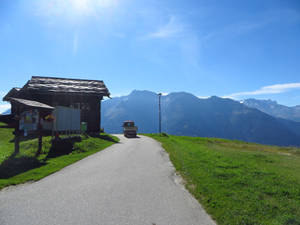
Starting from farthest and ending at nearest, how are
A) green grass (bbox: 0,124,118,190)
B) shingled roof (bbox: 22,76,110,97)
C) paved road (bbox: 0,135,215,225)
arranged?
shingled roof (bbox: 22,76,110,97) → green grass (bbox: 0,124,118,190) → paved road (bbox: 0,135,215,225)

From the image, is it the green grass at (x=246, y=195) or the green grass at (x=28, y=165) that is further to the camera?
the green grass at (x=28, y=165)

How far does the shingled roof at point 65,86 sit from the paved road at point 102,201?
69.3 ft

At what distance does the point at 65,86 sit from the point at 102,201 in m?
26.2

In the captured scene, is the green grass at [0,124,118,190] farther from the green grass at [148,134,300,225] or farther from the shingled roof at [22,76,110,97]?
the shingled roof at [22,76,110,97]

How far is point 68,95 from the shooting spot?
90.4 ft

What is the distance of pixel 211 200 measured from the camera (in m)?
5.70

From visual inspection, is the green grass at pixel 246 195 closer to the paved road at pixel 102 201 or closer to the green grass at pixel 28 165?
the paved road at pixel 102 201

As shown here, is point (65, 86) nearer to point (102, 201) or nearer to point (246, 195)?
point (102, 201)

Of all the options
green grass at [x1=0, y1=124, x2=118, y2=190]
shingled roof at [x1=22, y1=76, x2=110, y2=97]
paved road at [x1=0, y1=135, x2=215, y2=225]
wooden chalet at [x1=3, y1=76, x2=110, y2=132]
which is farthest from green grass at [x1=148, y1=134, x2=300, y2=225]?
shingled roof at [x1=22, y1=76, x2=110, y2=97]

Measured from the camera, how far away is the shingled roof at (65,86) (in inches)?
1047

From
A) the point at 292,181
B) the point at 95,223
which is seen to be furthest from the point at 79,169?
the point at 292,181

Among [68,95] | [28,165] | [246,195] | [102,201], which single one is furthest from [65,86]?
[246,195]

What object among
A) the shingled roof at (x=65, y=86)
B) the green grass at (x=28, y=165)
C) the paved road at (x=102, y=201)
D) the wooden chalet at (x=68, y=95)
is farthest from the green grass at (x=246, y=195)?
the shingled roof at (x=65, y=86)

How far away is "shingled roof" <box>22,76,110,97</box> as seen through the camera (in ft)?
87.3
